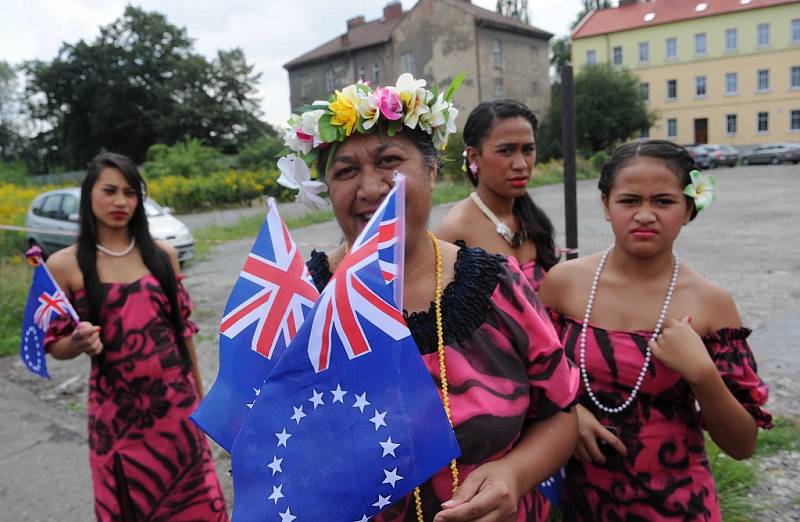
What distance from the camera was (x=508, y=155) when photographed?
297cm

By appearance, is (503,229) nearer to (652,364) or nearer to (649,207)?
(649,207)

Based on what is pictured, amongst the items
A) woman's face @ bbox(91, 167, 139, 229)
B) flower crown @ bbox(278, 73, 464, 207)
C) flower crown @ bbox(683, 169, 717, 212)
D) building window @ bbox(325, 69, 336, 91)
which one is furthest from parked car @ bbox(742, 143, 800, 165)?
flower crown @ bbox(278, 73, 464, 207)

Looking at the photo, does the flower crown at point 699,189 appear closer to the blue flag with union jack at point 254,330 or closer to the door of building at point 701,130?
the blue flag with union jack at point 254,330

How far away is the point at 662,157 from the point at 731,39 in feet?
168

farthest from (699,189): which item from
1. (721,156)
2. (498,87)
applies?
(498,87)

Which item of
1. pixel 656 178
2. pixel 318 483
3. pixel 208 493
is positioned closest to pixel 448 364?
pixel 318 483

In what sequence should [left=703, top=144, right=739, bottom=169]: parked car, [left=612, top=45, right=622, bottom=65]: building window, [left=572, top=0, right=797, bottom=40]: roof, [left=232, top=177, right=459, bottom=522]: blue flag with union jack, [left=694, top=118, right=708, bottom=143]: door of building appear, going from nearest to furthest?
1. [left=232, top=177, right=459, bottom=522]: blue flag with union jack
2. [left=703, top=144, right=739, bottom=169]: parked car
3. [left=572, top=0, right=797, bottom=40]: roof
4. [left=694, top=118, right=708, bottom=143]: door of building
5. [left=612, top=45, right=622, bottom=65]: building window

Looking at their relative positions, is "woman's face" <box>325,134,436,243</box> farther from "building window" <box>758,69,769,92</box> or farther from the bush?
"building window" <box>758,69,769,92</box>

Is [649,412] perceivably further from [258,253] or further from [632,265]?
[258,253]

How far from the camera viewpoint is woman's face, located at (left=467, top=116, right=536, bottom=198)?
2955mm

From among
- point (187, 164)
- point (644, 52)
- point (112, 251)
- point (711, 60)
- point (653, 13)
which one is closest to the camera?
point (112, 251)

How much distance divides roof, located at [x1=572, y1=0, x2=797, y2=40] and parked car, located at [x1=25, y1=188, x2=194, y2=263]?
45273 millimetres

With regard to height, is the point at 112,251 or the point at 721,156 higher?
the point at 721,156

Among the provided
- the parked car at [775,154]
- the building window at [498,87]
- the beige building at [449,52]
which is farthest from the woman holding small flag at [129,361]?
the building window at [498,87]
